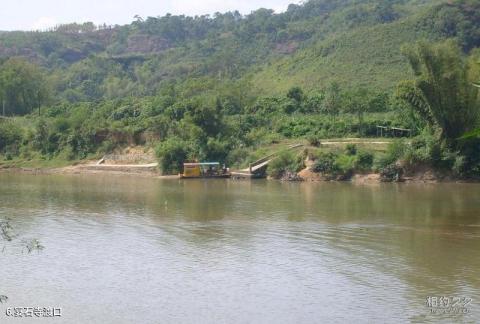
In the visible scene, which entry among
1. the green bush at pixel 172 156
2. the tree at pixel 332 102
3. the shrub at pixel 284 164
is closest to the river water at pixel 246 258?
the shrub at pixel 284 164

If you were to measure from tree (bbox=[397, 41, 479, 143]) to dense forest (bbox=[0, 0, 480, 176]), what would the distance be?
63 millimetres

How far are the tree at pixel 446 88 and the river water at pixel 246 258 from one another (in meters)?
7.53

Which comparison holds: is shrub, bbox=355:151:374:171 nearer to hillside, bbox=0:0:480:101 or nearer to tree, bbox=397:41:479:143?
tree, bbox=397:41:479:143

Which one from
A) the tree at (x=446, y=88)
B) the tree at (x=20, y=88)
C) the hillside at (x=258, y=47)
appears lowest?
the tree at (x=446, y=88)

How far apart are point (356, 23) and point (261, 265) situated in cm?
8950

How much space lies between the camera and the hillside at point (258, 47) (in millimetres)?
82312

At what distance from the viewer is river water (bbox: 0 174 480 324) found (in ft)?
63.7

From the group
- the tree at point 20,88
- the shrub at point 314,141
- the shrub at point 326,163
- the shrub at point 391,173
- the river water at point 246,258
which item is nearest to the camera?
the river water at point 246,258

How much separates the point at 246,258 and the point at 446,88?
2702 cm

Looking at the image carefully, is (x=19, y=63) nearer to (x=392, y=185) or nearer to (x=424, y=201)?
(x=392, y=185)

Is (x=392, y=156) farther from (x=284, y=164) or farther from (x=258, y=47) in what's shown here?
(x=258, y=47)

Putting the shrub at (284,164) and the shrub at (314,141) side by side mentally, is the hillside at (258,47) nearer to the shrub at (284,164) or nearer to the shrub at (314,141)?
the shrub at (314,141)

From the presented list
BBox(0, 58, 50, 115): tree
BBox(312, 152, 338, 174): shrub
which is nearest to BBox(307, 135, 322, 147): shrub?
BBox(312, 152, 338, 174): shrub

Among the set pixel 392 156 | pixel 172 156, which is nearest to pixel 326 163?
pixel 392 156
